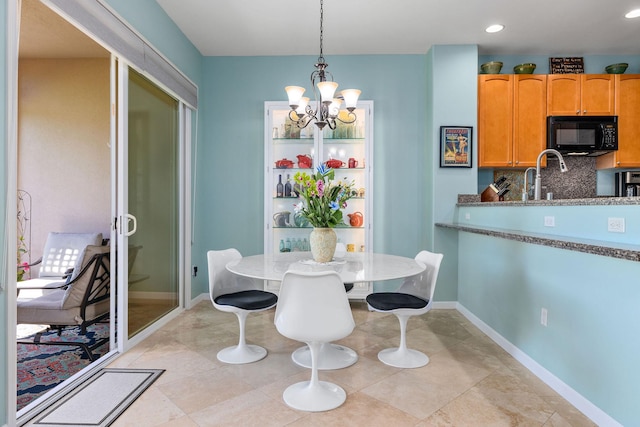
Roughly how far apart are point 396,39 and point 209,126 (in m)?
2.28

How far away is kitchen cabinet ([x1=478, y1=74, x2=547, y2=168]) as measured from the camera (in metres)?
3.89

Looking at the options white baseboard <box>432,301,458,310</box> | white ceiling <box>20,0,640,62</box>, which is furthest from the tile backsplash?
white baseboard <box>432,301,458,310</box>

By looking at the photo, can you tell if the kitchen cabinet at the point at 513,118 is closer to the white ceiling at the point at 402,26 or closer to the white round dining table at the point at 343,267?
the white ceiling at the point at 402,26

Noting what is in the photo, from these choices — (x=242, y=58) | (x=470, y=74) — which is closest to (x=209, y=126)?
(x=242, y=58)

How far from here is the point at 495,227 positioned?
3023mm

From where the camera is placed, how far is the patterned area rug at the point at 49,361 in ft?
7.34

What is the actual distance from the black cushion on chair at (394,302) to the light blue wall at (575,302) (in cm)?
75

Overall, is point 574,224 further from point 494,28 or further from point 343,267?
point 494,28

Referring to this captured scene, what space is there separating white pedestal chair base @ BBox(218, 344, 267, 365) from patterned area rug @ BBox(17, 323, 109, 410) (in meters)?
0.96

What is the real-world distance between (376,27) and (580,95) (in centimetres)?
231

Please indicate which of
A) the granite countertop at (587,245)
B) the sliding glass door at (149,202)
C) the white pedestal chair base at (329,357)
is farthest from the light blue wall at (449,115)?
the sliding glass door at (149,202)

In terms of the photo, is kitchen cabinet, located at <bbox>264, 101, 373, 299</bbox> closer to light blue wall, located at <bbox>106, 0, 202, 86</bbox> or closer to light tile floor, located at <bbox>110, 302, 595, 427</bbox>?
light blue wall, located at <bbox>106, 0, 202, 86</bbox>

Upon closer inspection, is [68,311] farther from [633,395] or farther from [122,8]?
[633,395]

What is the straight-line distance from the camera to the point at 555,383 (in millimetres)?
2213
